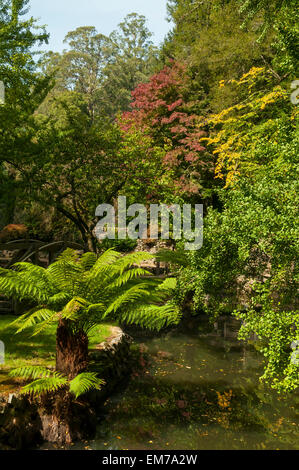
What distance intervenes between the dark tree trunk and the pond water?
3.08 feet

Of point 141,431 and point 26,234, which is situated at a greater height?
point 26,234

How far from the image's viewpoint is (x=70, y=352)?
5613mm

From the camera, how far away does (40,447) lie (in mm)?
5043

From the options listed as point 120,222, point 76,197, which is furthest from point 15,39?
point 120,222

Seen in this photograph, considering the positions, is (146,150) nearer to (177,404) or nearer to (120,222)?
(120,222)

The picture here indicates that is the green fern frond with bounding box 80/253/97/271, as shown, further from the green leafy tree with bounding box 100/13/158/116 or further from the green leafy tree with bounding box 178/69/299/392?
the green leafy tree with bounding box 100/13/158/116

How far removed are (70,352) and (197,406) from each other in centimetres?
234

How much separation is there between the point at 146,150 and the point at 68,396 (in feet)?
31.7

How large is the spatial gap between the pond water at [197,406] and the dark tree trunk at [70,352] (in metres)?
0.94

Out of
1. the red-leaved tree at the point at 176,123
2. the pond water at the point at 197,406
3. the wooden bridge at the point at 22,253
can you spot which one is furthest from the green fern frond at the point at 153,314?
the red-leaved tree at the point at 176,123

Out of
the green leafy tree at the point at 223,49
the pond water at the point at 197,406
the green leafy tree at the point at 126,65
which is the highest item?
the green leafy tree at the point at 126,65

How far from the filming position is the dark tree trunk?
5.57 meters

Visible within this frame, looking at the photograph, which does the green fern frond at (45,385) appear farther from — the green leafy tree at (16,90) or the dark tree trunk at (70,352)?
the green leafy tree at (16,90)

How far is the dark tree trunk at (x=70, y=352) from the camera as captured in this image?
557 centimetres
